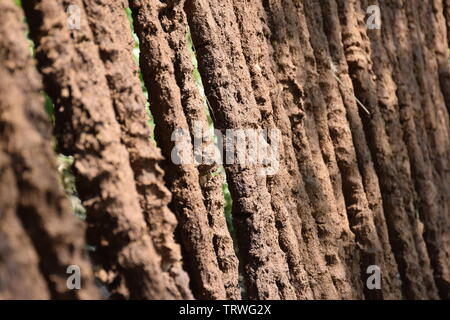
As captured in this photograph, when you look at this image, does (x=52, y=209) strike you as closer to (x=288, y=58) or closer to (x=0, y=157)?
(x=0, y=157)

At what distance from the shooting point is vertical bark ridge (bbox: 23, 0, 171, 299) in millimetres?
1754

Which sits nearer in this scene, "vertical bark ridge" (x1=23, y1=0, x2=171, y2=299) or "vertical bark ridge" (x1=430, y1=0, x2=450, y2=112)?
"vertical bark ridge" (x1=23, y1=0, x2=171, y2=299)

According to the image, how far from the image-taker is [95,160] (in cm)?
176

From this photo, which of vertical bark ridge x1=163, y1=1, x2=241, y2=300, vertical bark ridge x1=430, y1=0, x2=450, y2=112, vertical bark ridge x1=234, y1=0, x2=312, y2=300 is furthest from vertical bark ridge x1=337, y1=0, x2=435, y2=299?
vertical bark ridge x1=163, y1=1, x2=241, y2=300

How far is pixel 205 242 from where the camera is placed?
2.06 m

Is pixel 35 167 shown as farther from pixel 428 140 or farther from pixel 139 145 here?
pixel 428 140

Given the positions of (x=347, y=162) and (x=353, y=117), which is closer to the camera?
(x=347, y=162)

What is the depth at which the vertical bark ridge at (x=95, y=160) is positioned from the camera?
1.75 meters

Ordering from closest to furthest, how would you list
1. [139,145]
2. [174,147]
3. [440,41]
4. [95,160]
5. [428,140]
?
[95,160]
[139,145]
[174,147]
[428,140]
[440,41]

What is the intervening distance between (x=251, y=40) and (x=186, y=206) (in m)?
0.77

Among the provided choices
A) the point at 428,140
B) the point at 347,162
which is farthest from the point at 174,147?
the point at 428,140

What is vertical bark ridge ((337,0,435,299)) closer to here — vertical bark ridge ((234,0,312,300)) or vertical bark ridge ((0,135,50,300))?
vertical bark ridge ((234,0,312,300))

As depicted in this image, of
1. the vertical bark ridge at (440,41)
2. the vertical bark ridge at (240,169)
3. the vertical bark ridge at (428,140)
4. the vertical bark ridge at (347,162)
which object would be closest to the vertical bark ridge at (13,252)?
the vertical bark ridge at (240,169)

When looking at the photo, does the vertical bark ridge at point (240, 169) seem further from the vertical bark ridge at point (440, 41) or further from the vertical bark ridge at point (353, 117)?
the vertical bark ridge at point (440, 41)
